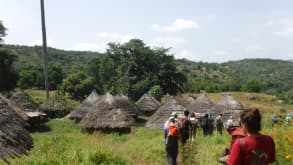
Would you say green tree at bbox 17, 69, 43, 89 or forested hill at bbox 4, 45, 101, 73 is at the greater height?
forested hill at bbox 4, 45, 101, 73

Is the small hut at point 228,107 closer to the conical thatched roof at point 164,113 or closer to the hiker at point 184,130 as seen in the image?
the conical thatched roof at point 164,113

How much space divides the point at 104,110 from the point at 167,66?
72.8 feet

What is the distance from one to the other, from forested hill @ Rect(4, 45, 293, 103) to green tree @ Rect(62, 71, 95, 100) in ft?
33.9

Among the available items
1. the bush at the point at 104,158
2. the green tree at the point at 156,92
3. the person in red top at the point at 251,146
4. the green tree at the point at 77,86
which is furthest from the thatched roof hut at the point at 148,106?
the person in red top at the point at 251,146

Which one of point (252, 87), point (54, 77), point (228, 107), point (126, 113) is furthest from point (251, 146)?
point (252, 87)

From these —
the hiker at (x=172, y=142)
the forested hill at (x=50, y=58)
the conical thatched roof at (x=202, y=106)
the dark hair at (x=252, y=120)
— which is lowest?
the conical thatched roof at (x=202, y=106)

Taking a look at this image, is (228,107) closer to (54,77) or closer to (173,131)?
(173,131)

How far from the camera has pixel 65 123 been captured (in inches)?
934

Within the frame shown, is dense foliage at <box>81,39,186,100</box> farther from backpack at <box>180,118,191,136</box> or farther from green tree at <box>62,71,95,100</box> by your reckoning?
backpack at <box>180,118,191,136</box>

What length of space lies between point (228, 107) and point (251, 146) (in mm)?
18857

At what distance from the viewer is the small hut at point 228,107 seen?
21422mm

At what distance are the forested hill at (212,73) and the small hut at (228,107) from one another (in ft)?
113

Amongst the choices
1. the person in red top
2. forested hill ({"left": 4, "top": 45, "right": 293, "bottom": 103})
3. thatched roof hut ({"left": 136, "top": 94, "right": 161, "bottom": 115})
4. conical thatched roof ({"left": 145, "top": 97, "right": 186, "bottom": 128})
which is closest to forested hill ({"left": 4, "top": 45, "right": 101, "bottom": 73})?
A: forested hill ({"left": 4, "top": 45, "right": 293, "bottom": 103})

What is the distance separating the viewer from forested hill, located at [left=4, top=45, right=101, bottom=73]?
67.3 metres
